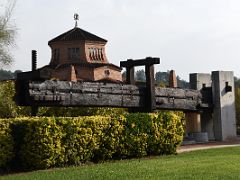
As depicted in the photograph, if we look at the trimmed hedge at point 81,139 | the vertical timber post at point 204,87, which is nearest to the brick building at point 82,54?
the vertical timber post at point 204,87

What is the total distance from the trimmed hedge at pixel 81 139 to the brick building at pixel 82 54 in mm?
33786

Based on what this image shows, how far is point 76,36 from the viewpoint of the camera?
176 ft

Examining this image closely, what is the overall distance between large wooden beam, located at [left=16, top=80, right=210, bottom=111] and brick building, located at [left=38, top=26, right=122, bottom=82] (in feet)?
97.4

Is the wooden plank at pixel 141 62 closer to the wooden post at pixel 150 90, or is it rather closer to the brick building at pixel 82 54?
the wooden post at pixel 150 90

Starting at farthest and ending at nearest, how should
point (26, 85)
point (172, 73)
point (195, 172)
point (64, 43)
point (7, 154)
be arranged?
point (64, 43)
point (172, 73)
point (26, 85)
point (7, 154)
point (195, 172)

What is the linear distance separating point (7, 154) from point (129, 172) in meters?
4.09

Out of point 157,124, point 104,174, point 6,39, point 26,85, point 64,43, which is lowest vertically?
point 104,174

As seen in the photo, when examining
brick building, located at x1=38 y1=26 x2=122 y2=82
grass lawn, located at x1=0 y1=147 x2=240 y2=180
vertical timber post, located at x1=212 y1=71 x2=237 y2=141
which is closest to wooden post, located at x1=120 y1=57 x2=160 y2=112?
grass lawn, located at x1=0 y1=147 x2=240 y2=180

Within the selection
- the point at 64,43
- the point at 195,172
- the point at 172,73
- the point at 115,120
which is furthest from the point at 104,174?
the point at 64,43

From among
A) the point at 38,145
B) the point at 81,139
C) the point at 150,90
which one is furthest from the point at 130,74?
the point at 38,145

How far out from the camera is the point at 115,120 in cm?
1634

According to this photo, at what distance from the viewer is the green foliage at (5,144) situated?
1371cm

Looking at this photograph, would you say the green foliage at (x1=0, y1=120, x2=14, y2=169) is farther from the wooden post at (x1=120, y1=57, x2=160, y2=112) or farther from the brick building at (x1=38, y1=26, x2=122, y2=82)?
the brick building at (x1=38, y1=26, x2=122, y2=82)

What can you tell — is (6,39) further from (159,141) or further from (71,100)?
(159,141)
